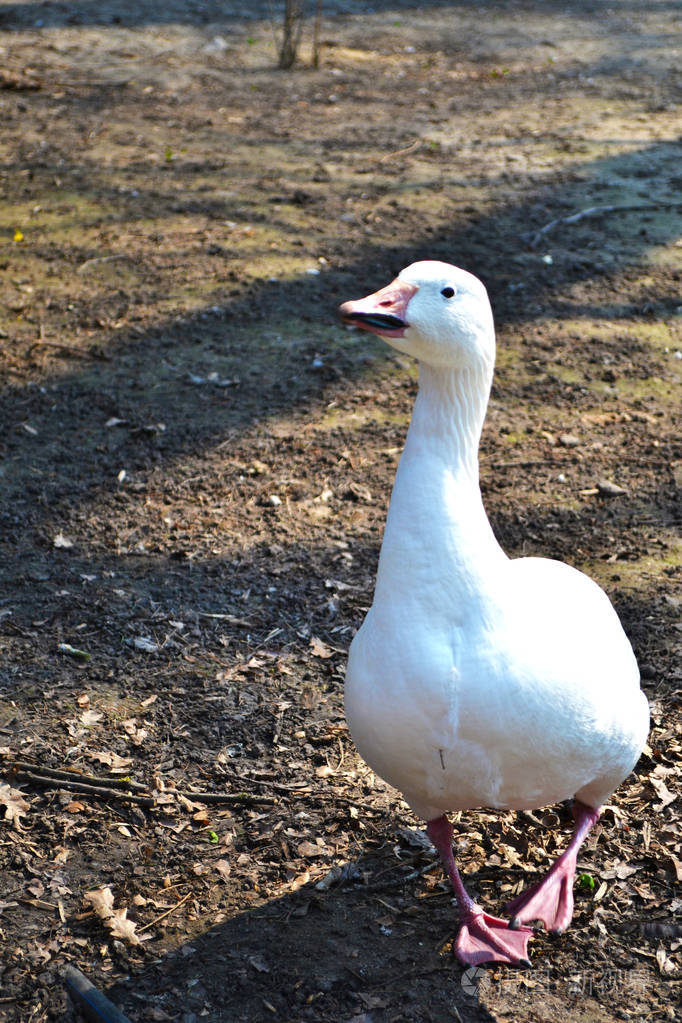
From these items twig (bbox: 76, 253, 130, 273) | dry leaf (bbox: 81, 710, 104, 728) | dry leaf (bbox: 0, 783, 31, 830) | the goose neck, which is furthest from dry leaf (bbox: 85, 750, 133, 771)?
twig (bbox: 76, 253, 130, 273)

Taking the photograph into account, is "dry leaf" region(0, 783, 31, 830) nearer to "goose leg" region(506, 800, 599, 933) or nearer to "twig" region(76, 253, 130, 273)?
"goose leg" region(506, 800, 599, 933)

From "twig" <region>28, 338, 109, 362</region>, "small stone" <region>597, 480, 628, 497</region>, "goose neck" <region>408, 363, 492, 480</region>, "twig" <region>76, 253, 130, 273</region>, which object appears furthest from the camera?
"twig" <region>76, 253, 130, 273</region>

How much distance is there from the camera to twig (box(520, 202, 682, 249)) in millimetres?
7918

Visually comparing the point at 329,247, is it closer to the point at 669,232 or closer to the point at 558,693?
the point at 669,232

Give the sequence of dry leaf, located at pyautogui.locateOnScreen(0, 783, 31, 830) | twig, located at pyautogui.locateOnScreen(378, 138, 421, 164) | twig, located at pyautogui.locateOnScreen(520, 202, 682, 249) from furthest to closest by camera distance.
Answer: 1. twig, located at pyautogui.locateOnScreen(378, 138, 421, 164)
2. twig, located at pyautogui.locateOnScreen(520, 202, 682, 249)
3. dry leaf, located at pyautogui.locateOnScreen(0, 783, 31, 830)

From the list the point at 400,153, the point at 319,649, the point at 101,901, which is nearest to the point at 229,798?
the point at 101,901

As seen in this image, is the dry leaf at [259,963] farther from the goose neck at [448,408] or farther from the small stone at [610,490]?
the small stone at [610,490]

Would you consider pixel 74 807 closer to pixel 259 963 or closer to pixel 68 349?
pixel 259 963

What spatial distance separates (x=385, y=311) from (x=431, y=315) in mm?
111

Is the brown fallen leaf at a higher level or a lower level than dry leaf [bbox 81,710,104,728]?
lower

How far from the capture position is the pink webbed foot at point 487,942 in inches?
115

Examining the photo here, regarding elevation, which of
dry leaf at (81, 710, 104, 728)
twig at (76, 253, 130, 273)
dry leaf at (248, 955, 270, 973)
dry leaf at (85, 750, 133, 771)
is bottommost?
dry leaf at (85, 750, 133, 771)

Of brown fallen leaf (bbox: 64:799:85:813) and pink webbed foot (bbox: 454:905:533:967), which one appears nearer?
pink webbed foot (bbox: 454:905:533:967)

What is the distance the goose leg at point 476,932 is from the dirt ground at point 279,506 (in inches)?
2.5
